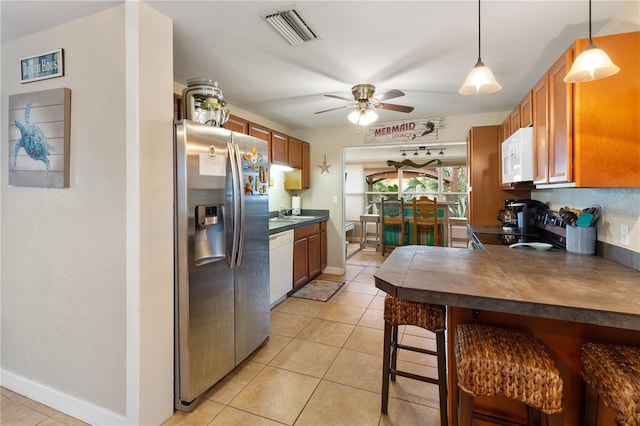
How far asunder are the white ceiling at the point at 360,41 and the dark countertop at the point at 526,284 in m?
1.49

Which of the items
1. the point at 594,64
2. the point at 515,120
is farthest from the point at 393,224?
the point at 594,64

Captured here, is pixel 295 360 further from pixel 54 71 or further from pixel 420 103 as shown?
pixel 420 103

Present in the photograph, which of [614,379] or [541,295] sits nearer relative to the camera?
[614,379]

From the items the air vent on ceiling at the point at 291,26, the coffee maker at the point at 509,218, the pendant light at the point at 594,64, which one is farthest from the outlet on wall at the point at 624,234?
the air vent on ceiling at the point at 291,26

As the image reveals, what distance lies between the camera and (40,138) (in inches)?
73.2

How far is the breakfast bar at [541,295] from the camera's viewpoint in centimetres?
107

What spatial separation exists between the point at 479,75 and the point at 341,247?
3604mm

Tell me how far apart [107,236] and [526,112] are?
321cm

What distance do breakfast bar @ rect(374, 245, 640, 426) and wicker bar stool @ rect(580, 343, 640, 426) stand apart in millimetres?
99

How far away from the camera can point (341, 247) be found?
4820 millimetres

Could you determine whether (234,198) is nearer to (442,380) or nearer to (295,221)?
(442,380)

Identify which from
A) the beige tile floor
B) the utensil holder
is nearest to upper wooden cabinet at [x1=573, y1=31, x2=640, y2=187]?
the utensil holder

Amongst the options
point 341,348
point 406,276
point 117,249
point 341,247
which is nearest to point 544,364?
point 406,276

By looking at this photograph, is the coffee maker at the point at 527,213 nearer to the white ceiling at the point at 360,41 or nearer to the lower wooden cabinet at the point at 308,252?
the white ceiling at the point at 360,41
